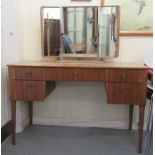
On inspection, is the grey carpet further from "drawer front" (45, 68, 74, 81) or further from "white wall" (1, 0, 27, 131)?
"drawer front" (45, 68, 74, 81)

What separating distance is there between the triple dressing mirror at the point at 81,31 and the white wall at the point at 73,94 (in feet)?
0.34

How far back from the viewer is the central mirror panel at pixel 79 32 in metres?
2.46

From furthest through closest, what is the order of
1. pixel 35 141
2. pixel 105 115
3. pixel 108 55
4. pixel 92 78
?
1. pixel 105 115
2. pixel 108 55
3. pixel 35 141
4. pixel 92 78

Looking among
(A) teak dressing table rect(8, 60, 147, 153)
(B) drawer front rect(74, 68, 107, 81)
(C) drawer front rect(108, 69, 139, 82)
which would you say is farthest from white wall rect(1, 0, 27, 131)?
(C) drawer front rect(108, 69, 139, 82)

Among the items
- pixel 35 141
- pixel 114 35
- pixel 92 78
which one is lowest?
pixel 35 141

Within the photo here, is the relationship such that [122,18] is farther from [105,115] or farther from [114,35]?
[105,115]

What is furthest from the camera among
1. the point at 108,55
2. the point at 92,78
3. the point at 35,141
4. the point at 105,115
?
the point at 105,115

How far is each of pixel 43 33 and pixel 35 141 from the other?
1170 mm

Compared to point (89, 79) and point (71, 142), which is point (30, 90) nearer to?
point (89, 79)

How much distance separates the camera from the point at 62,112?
273 centimetres

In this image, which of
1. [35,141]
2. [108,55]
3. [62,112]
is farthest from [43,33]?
[35,141]

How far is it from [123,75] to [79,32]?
0.77 metres

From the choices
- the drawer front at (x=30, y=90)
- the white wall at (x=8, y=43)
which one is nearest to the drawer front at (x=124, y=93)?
the drawer front at (x=30, y=90)

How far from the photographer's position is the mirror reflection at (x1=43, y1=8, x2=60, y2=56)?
249cm
